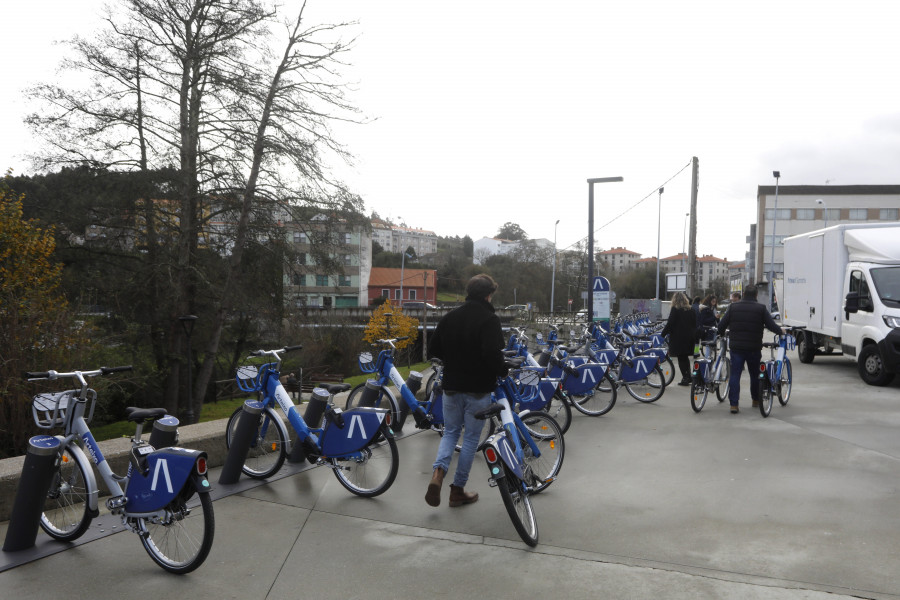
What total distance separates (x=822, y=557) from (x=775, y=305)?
81.0 ft

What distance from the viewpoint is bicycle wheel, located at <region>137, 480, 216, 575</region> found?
13.1 feet

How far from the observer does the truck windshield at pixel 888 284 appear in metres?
12.4

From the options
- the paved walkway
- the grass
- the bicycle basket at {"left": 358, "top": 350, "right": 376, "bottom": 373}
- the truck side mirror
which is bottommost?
the grass

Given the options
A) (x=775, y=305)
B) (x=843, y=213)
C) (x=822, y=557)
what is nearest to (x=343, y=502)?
(x=822, y=557)

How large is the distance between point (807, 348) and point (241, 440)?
15.1 m

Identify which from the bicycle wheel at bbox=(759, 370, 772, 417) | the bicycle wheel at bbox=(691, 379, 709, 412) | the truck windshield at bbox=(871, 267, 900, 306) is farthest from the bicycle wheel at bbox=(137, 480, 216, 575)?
the truck windshield at bbox=(871, 267, 900, 306)

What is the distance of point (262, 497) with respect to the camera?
18.6 ft

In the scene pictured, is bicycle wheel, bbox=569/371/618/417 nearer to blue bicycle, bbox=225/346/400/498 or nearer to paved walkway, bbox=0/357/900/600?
paved walkway, bbox=0/357/900/600

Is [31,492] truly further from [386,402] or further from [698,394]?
[698,394]

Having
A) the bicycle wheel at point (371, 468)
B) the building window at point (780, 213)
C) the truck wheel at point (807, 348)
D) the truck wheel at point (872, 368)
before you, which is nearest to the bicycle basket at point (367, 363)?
the bicycle wheel at point (371, 468)

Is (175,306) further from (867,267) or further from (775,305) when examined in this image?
(775,305)

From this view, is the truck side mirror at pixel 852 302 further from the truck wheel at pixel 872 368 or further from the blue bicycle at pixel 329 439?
the blue bicycle at pixel 329 439

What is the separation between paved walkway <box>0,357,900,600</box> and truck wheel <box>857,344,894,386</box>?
5.87m

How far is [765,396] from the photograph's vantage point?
9.33m
